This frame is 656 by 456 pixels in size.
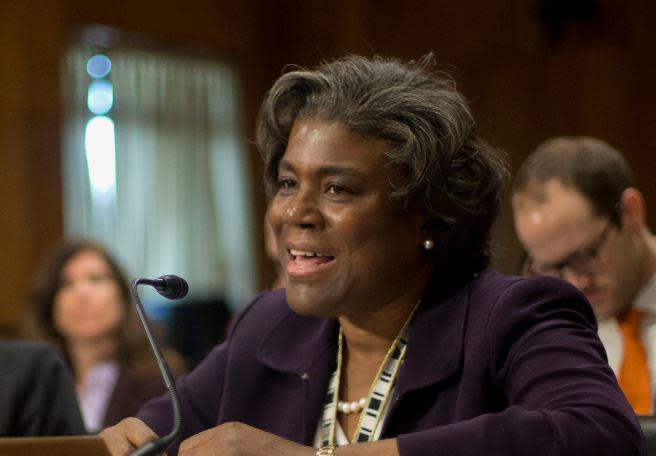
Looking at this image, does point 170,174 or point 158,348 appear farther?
point 170,174

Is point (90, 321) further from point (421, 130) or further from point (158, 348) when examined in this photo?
point (158, 348)

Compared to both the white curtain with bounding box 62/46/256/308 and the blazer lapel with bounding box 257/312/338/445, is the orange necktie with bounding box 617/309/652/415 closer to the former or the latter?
the blazer lapel with bounding box 257/312/338/445

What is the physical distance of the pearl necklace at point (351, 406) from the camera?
210 cm

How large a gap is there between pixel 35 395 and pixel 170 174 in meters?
6.15

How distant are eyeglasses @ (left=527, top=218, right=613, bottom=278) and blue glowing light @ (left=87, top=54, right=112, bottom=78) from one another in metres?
5.90

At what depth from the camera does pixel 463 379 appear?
1909 millimetres

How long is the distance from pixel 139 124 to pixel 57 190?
36.4 inches

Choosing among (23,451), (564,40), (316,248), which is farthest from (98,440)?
(564,40)

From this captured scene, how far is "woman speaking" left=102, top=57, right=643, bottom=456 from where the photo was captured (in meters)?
1.87

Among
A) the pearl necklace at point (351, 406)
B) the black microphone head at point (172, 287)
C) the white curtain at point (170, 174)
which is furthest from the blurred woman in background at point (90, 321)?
the white curtain at point (170, 174)

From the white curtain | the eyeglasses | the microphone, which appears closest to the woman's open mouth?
the microphone

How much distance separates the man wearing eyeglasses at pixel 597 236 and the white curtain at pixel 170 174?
564 centimetres

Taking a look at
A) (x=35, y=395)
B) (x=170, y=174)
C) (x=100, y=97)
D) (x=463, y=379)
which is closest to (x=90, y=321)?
(x=35, y=395)

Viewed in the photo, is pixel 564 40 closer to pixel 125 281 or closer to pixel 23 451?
pixel 125 281
